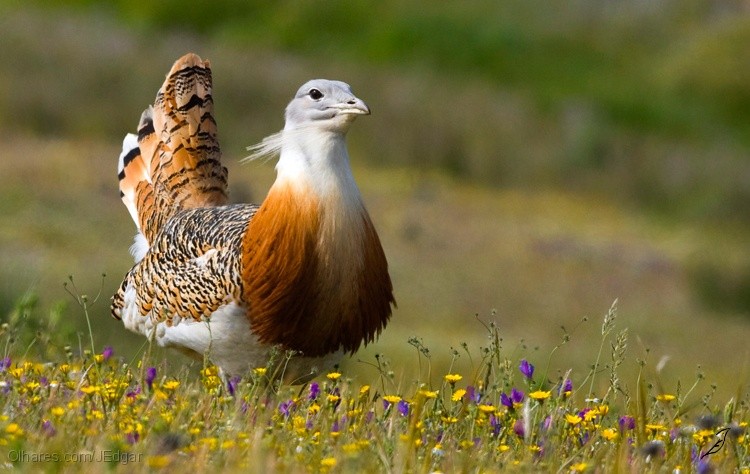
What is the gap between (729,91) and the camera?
33906 millimetres

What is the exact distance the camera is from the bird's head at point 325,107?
535 cm

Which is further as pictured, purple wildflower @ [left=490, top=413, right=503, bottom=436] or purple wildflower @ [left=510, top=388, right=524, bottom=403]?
purple wildflower @ [left=510, top=388, right=524, bottom=403]

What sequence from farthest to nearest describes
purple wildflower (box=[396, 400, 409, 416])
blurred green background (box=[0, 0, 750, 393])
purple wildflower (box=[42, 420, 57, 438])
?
blurred green background (box=[0, 0, 750, 393]) < purple wildflower (box=[396, 400, 409, 416]) < purple wildflower (box=[42, 420, 57, 438])

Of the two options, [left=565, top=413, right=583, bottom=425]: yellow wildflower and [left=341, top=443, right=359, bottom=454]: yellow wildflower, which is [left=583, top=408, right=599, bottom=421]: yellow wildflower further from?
[left=341, top=443, right=359, bottom=454]: yellow wildflower

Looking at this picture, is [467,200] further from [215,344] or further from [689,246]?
[215,344]

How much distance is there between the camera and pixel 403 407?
425 cm

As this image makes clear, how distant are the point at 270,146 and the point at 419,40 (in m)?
30.3

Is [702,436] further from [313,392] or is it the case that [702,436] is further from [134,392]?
[134,392]

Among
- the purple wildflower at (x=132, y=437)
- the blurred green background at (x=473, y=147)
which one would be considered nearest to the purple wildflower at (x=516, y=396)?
the purple wildflower at (x=132, y=437)

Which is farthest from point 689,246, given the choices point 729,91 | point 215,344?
point 215,344

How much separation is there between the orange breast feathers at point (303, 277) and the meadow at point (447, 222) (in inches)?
5.6

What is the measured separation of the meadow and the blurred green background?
7 cm

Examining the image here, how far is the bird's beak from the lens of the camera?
17.4ft

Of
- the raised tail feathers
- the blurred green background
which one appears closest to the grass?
the raised tail feathers
